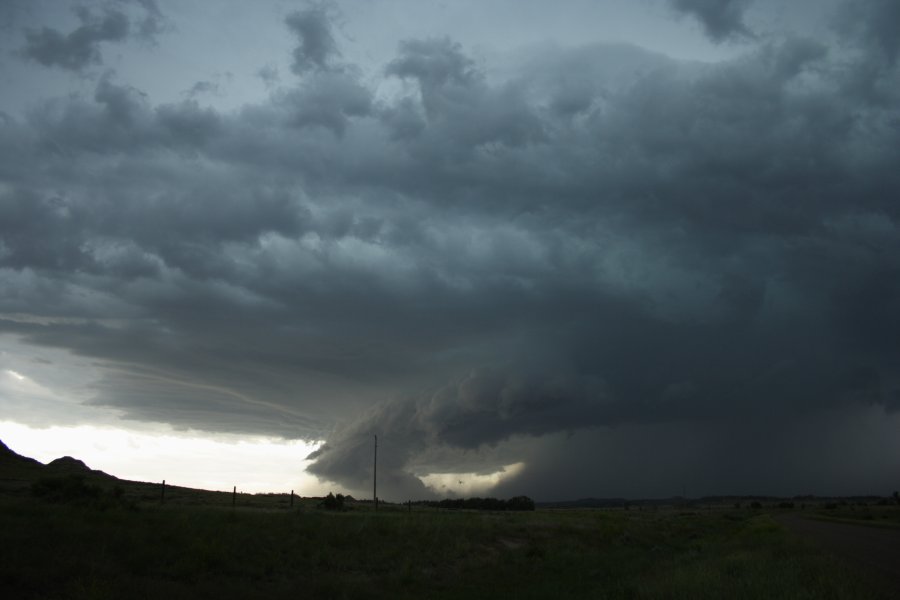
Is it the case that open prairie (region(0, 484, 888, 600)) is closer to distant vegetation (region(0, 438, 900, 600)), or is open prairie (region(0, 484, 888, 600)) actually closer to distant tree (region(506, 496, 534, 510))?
distant vegetation (region(0, 438, 900, 600))

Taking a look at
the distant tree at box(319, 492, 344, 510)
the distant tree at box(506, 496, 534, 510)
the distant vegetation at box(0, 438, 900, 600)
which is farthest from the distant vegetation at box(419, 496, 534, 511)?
the distant vegetation at box(0, 438, 900, 600)

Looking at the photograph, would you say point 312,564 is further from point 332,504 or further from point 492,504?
point 492,504

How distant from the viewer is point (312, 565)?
2564cm

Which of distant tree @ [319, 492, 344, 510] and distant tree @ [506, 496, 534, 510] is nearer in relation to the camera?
distant tree @ [319, 492, 344, 510]

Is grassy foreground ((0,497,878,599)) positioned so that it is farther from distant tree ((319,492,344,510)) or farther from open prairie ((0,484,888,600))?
distant tree ((319,492,344,510))

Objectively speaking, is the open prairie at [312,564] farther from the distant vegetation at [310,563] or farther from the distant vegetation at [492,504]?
the distant vegetation at [492,504]

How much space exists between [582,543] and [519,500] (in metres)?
110

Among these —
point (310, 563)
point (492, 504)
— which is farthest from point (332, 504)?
point (492, 504)

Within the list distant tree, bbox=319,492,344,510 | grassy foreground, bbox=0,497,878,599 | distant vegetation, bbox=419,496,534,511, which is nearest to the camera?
grassy foreground, bbox=0,497,878,599

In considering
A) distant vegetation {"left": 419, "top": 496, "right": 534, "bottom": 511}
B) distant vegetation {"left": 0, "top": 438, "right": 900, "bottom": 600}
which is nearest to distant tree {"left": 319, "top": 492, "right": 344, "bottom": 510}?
distant vegetation {"left": 0, "top": 438, "right": 900, "bottom": 600}

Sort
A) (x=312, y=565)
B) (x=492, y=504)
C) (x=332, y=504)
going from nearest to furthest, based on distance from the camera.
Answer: (x=312, y=565) → (x=332, y=504) → (x=492, y=504)

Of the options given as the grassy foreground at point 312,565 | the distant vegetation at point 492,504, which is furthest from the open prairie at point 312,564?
the distant vegetation at point 492,504

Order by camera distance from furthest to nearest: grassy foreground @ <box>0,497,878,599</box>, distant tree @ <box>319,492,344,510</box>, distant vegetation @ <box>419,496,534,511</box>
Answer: distant vegetation @ <box>419,496,534,511</box>, distant tree @ <box>319,492,344,510</box>, grassy foreground @ <box>0,497,878,599</box>

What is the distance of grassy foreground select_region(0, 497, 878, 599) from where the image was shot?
17.6m
